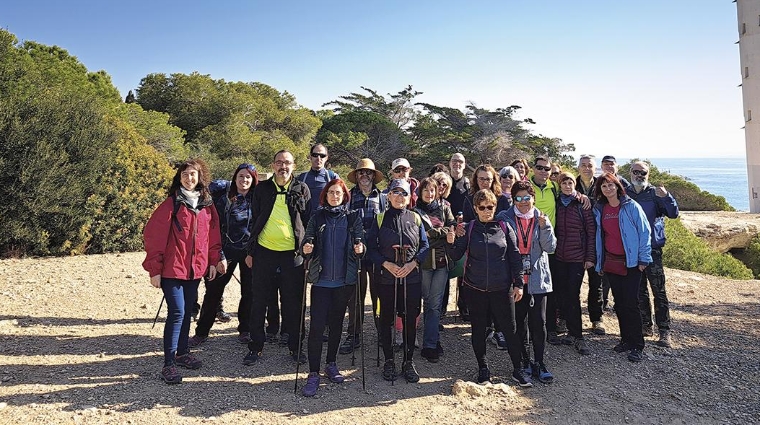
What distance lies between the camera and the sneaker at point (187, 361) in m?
4.28

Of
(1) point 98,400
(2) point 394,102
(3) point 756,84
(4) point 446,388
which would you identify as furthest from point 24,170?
(3) point 756,84

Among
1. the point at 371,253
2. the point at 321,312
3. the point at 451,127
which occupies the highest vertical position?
the point at 451,127

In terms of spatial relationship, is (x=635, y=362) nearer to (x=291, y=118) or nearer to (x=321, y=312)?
(x=321, y=312)

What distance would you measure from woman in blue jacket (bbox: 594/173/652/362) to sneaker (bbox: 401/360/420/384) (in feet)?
7.51

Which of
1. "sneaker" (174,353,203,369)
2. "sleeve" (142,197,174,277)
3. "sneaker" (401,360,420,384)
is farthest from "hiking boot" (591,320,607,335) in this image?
"sleeve" (142,197,174,277)

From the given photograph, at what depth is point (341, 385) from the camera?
13.5 feet

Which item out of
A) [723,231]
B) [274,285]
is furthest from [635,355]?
[723,231]

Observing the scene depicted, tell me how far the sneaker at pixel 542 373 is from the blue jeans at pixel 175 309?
328 cm

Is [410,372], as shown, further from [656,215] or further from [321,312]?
[656,215]

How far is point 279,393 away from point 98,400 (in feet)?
4.73

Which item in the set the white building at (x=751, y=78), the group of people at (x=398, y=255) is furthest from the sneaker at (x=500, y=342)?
the white building at (x=751, y=78)

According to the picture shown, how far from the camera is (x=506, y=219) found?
4285mm

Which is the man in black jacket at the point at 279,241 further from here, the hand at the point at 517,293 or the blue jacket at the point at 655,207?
the blue jacket at the point at 655,207

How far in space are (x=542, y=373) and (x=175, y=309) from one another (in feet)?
11.2
